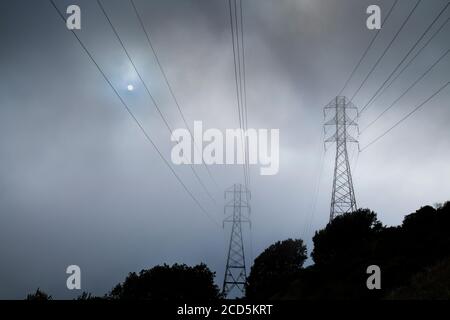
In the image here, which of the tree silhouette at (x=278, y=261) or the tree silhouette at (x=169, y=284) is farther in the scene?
the tree silhouette at (x=278, y=261)

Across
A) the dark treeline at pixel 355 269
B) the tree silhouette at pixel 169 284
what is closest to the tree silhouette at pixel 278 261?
the dark treeline at pixel 355 269

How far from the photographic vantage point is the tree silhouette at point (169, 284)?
73.1 meters

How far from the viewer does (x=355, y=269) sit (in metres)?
41.2

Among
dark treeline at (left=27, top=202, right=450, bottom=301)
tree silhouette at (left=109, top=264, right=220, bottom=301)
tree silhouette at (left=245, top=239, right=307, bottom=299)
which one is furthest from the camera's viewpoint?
tree silhouette at (left=245, top=239, right=307, bottom=299)

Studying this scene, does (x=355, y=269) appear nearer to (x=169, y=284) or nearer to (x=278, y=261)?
(x=169, y=284)

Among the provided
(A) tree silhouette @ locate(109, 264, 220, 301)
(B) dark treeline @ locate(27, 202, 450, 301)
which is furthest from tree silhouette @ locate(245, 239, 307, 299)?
(A) tree silhouette @ locate(109, 264, 220, 301)

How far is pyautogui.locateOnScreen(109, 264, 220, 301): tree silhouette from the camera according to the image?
73.1m

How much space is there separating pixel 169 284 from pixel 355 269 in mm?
46687

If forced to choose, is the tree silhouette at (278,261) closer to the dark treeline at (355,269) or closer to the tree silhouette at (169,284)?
the dark treeline at (355,269)

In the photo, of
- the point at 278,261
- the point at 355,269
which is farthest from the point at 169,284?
the point at 355,269

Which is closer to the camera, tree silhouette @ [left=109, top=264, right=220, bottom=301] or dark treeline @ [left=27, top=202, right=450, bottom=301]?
dark treeline @ [left=27, top=202, right=450, bottom=301]

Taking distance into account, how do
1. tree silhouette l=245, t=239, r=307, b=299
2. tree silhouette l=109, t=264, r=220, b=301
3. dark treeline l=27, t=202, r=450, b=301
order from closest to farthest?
dark treeline l=27, t=202, r=450, b=301 < tree silhouette l=109, t=264, r=220, b=301 < tree silhouette l=245, t=239, r=307, b=299

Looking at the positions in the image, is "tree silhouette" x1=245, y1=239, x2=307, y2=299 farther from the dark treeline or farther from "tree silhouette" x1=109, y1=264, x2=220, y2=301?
"tree silhouette" x1=109, y1=264, x2=220, y2=301
